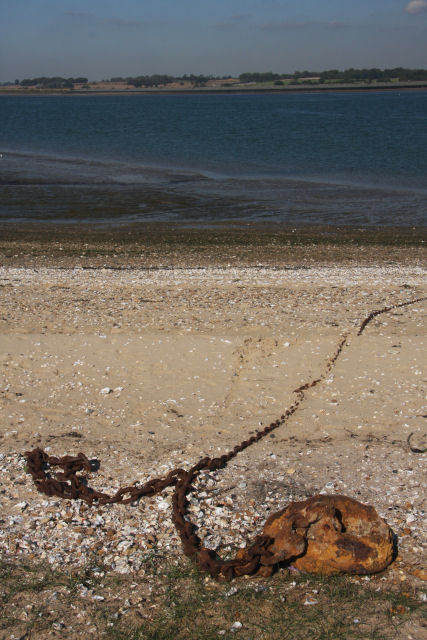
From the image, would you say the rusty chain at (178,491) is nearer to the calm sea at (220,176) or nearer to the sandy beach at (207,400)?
the sandy beach at (207,400)

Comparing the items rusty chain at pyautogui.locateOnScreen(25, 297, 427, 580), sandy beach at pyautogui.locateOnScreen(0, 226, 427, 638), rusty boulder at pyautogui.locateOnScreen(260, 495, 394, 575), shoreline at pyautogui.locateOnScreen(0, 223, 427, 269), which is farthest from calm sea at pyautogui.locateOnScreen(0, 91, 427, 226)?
rusty boulder at pyautogui.locateOnScreen(260, 495, 394, 575)

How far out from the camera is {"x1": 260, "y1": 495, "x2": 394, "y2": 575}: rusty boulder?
4.16m

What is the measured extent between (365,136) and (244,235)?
3714 centimetres

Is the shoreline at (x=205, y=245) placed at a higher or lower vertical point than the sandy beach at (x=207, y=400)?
lower

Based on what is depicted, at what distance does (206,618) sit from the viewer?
388cm

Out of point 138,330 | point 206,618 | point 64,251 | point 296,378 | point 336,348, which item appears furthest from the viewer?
point 64,251

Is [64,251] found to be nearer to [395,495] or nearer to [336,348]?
[336,348]

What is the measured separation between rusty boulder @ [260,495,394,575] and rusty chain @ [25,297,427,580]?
12 cm

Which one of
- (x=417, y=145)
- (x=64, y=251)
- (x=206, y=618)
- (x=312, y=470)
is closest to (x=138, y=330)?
(x=312, y=470)

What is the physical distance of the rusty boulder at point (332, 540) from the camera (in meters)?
4.16

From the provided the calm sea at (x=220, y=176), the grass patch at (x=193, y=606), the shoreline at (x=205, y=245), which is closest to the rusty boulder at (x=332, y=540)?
the grass patch at (x=193, y=606)

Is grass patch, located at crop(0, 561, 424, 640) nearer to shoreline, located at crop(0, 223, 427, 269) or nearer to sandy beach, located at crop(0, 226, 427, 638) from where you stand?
sandy beach, located at crop(0, 226, 427, 638)

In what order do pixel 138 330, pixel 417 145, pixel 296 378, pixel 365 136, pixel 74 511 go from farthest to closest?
1. pixel 365 136
2. pixel 417 145
3. pixel 138 330
4. pixel 296 378
5. pixel 74 511

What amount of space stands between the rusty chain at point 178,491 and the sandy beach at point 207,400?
0.30ft
